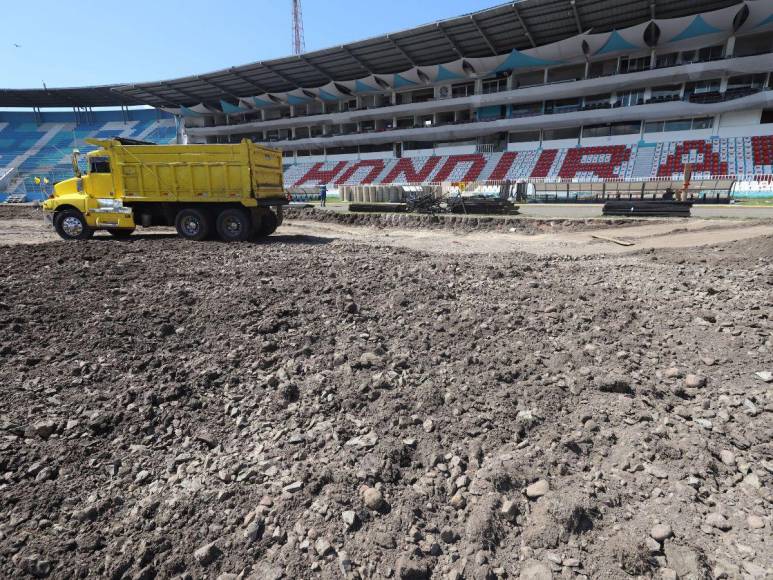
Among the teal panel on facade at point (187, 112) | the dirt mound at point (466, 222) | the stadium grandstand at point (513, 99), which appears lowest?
the dirt mound at point (466, 222)

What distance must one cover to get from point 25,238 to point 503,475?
60.8 feet

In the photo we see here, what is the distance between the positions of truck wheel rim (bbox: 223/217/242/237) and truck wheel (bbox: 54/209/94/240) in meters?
4.36

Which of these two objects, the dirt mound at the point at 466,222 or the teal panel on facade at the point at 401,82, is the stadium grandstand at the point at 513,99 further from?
the dirt mound at the point at 466,222

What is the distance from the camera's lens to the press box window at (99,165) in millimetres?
11859

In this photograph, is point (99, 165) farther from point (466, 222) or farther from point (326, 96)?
point (326, 96)

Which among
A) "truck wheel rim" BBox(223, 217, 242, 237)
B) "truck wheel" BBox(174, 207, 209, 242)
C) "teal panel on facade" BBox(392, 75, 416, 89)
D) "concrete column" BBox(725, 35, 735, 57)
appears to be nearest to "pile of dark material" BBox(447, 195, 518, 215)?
"truck wheel rim" BBox(223, 217, 242, 237)

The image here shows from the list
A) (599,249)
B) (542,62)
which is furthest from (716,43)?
(599,249)

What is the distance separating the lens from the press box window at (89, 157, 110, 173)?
38.9 ft

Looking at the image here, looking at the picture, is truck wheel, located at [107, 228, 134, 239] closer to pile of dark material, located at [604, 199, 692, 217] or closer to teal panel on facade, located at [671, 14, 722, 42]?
pile of dark material, located at [604, 199, 692, 217]

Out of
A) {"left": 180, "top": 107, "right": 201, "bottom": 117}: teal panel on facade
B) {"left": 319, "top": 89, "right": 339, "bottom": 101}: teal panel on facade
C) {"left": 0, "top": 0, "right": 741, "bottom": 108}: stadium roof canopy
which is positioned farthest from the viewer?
{"left": 180, "top": 107, "right": 201, "bottom": 117}: teal panel on facade

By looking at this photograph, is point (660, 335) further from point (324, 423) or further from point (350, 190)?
point (350, 190)

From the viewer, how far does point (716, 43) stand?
30984 millimetres

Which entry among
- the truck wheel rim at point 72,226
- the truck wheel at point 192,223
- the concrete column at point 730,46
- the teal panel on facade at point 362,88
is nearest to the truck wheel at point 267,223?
the truck wheel at point 192,223

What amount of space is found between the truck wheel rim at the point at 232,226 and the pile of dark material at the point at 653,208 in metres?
14.2
